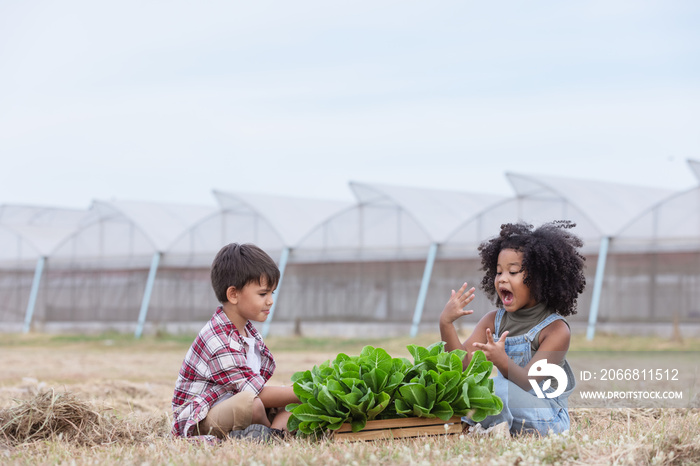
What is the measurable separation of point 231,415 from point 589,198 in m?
16.9

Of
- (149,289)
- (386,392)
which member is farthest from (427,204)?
(386,392)

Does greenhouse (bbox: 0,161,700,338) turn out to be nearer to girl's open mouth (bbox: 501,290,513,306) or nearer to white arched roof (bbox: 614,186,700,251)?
white arched roof (bbox: 614,186,700,251)

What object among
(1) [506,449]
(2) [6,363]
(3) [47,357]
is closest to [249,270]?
(1) [506,449]

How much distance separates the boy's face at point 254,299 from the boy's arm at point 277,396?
1.27 feet

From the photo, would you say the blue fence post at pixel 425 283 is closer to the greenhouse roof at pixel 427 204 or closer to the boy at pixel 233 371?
the greenhouse roof at pixel 427 204

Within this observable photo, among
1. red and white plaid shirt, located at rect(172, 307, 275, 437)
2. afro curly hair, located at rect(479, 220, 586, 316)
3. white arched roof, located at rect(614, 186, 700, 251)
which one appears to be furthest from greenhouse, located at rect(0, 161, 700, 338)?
red and white plaid shirt, located at rect(172, 307, 275, 437)

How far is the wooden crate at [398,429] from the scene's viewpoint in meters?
3.91

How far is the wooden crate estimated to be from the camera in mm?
3910

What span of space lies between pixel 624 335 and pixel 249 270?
49.9ft

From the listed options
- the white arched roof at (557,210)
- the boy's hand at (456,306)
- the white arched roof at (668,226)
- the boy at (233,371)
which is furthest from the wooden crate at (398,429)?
the white arched roof at (668,226)

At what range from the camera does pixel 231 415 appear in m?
4.22

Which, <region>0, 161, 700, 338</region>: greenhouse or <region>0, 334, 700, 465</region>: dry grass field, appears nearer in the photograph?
<region>0, 334, 700, 465</region>: dry grass field

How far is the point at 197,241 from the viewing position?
23.7 m

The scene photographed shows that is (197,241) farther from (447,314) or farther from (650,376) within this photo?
(447,314)
